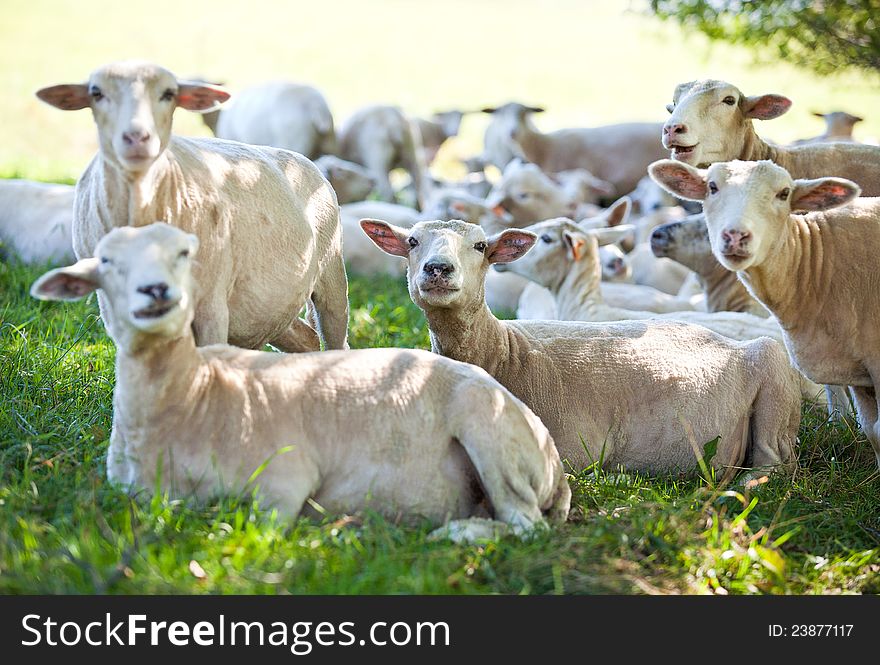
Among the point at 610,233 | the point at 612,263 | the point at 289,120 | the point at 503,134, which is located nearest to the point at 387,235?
the point at 610,233

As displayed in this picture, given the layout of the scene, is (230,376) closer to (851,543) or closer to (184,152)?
(184,152)

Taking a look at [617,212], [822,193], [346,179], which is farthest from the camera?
[346,179]

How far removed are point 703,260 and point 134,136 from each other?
4.84 metres

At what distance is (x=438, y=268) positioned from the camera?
519cm

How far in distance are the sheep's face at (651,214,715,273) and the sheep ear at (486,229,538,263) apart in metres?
2.53

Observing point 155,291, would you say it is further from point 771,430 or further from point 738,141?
point 738,141

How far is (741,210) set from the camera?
4977mm

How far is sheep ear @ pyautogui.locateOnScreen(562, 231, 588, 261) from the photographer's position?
7.68 meters

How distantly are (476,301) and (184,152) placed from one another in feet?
5.22

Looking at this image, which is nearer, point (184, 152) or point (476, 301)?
point (184, 152)

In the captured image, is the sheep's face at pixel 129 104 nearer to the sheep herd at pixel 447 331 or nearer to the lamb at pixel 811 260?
the sheep herd at pixel 447 331

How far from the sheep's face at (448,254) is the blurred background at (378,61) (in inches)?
454

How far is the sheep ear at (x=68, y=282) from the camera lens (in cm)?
396

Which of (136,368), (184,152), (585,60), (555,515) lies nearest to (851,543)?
(555,515)
